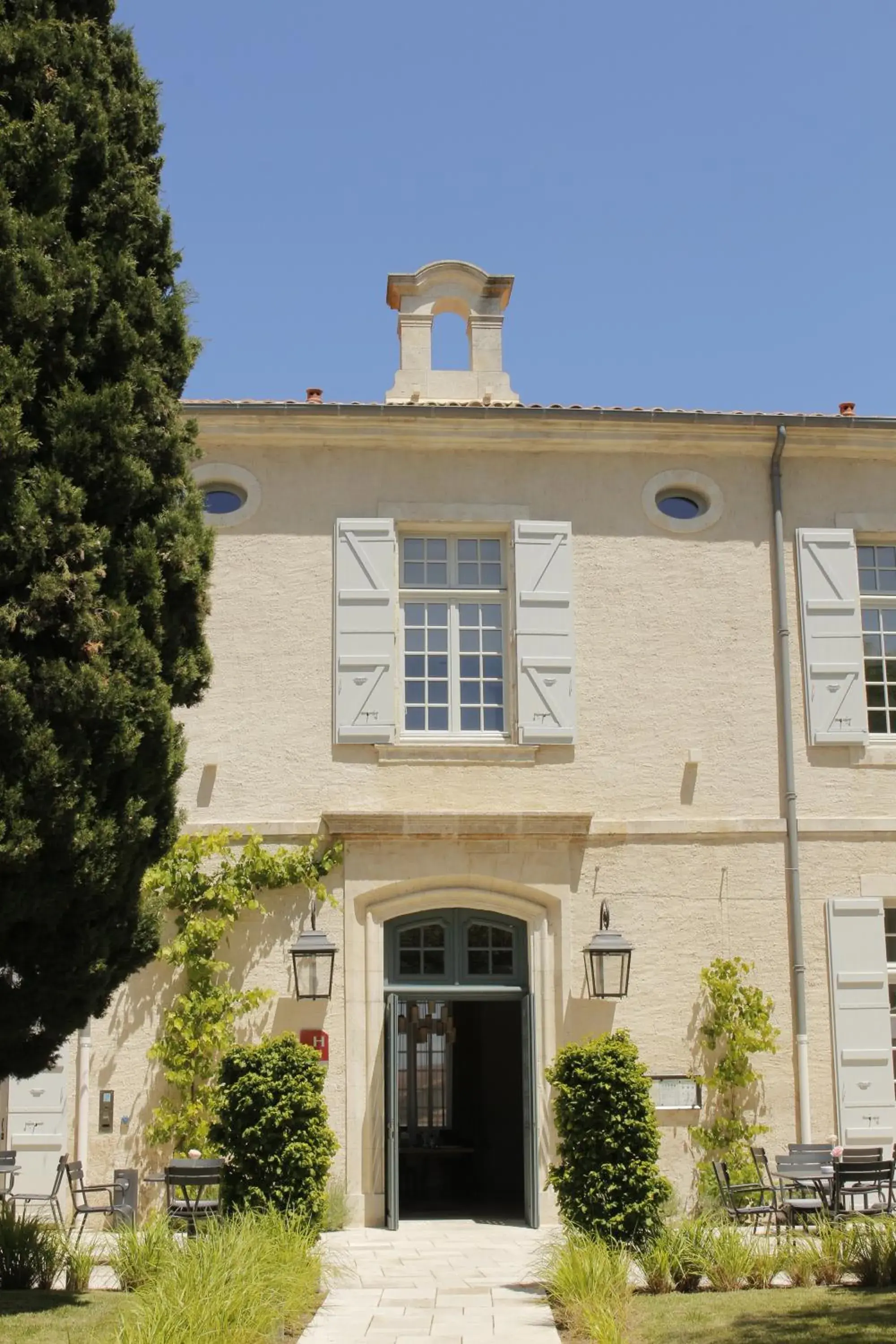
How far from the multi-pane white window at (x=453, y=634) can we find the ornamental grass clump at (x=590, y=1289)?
16.1 feet

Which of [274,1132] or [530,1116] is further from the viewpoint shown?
[530,1116]

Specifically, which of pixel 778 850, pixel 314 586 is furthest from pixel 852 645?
pixel 314 586

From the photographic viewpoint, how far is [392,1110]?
12.0 m

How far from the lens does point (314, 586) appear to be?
1294 centimetres

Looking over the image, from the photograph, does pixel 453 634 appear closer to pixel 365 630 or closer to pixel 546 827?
pixel 365 630

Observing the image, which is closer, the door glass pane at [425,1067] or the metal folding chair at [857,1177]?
the metal folding chair at [857,1177]

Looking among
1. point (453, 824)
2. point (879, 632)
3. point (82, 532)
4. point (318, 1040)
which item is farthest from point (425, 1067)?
point (82, 532)

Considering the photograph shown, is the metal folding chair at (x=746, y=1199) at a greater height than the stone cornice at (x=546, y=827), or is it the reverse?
the stone cornice at (x=546, y=827)

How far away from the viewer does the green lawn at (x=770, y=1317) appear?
7465 millimetres

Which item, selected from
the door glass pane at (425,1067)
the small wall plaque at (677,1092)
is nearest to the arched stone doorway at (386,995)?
the small wall plaque at (677,1092)

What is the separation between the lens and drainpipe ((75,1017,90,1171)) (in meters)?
11.9

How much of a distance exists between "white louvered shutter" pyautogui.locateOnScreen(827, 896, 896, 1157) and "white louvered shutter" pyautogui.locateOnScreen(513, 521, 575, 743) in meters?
2.80

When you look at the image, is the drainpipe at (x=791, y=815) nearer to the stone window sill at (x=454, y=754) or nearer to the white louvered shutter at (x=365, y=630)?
the stone window sill at (x=454, y=754)

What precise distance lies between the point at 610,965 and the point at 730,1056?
1.25m
